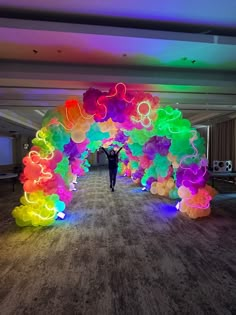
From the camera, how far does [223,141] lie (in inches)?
448

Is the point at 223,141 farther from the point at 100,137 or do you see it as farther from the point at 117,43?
the point at 117,43

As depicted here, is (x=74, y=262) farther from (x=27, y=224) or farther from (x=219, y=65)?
(x=219, y=65)

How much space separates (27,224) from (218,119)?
925 cm

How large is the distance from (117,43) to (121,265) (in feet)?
10.1

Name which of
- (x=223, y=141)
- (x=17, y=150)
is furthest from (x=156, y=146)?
(x=17, y=150)

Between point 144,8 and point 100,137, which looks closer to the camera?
point 144,8

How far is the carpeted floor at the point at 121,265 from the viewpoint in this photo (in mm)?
2369

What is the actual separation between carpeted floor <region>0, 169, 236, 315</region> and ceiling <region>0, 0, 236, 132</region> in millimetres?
2826

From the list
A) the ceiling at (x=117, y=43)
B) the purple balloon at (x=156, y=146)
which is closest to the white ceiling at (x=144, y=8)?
the ceiling at (x=117, y=43)

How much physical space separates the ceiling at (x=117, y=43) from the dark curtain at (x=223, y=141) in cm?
649

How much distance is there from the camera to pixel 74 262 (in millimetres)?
3260

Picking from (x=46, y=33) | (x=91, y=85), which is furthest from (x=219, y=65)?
(x=46, y=33)

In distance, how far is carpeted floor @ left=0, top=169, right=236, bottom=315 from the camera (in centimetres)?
237

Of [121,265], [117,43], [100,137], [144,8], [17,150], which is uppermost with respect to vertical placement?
[144,8]
